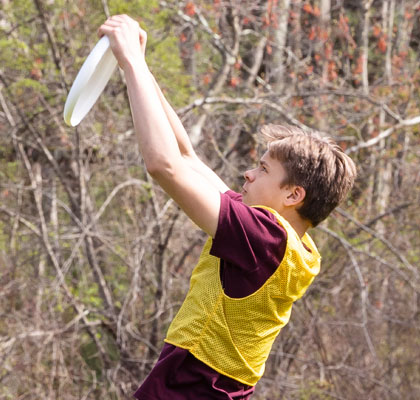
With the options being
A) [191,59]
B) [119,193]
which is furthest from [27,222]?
[191,59]

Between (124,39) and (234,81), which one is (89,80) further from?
(234,81)

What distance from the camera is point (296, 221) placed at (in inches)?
85.7

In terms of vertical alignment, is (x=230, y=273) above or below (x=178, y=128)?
below

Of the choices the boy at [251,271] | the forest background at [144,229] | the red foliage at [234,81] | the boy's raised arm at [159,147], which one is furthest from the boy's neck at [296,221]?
the red foliage at [234,81]

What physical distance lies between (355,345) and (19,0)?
4038 mm

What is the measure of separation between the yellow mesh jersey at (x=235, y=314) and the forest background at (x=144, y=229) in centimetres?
322

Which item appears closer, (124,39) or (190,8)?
(124,39)

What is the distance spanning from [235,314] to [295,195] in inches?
15.4

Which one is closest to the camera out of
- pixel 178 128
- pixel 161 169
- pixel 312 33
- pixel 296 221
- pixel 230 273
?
pixel 161 169

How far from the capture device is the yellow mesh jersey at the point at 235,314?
2.04 m

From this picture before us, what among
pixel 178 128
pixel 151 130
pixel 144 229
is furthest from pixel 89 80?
pixel 144 229

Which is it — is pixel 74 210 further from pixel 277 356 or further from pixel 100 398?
pixel 277 356

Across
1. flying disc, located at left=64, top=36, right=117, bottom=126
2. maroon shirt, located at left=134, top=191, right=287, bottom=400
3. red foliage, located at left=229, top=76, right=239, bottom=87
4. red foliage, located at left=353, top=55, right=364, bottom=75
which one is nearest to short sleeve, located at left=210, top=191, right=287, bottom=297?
maroon shirt, located at left=134, top=191, right=287, bottom=400

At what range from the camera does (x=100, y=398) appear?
5.41 metres
